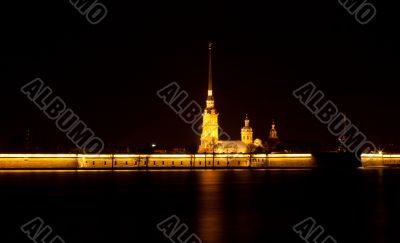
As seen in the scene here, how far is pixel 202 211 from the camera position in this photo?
26344 millimetres

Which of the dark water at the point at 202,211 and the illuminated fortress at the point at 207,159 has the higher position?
the illuminated fortress at the point at 207,159

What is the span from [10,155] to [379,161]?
160ft

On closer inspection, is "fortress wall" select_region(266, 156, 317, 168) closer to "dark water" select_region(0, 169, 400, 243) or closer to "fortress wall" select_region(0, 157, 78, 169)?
"fortress wall" select_region(0, 157, 78, 169)

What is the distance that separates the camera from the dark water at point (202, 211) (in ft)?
66.0

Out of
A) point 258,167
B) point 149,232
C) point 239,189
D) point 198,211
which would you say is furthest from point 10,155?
point 149,232

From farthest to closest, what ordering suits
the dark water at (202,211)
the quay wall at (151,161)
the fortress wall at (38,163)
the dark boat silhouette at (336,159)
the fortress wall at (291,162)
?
1. the dark boat silhouette at (336,159)
2. the fortress wall at (291,162)
3. the quay wall at (151,161)
4. the fortress wall at (38,163)
5. the dark water at (202,211)

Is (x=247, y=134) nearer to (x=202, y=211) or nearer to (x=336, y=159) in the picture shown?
(x=336, y=159)

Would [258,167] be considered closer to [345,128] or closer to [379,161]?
[345,128]

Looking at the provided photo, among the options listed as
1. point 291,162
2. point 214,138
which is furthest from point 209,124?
point 291,162

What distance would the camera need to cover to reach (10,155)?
6769cm

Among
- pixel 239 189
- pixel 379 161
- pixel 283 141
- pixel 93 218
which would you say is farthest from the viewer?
pixel 283 141
